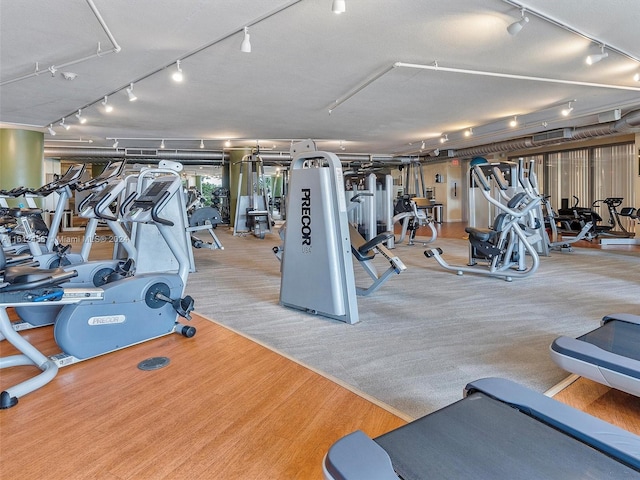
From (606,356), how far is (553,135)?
8.81m

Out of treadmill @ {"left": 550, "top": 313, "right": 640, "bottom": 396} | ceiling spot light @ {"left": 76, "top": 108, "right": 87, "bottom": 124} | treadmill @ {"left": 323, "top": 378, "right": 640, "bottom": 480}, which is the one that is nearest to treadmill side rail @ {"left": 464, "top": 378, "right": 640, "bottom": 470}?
treadmill @ {"left": 323, "top": 378, "right": 640, "bottom": 480}

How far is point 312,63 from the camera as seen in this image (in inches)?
193

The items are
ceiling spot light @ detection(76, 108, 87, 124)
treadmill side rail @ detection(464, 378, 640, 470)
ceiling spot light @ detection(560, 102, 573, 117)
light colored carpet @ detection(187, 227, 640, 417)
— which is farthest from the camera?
ceiling spot light @ detection(76, 108, 87, 124)

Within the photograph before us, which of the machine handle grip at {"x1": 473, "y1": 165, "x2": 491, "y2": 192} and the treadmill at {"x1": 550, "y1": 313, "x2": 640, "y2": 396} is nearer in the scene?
the treadmill at {"x1": 550, "y1": 313, "x2": 640, "y2": 396}

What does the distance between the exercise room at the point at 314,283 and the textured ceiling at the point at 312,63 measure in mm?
40

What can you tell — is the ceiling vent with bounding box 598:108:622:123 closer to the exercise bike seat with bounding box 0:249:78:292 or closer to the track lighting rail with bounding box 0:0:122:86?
the track lighting rail with bounding box 0:0:122:86

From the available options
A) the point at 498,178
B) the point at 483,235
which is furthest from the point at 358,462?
the point at 498,178

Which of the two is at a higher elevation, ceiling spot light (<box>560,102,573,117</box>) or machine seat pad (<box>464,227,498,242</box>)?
ceiling spot light (<box>560,102,573,117</box>)

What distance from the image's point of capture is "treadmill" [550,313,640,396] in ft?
5.82

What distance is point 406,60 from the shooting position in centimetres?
481

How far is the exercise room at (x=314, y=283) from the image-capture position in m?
1.52

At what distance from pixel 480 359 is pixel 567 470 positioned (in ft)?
4.33

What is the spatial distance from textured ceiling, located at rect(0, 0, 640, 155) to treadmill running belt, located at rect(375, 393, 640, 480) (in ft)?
11.1

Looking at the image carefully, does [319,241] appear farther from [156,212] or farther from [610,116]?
[610,116]
